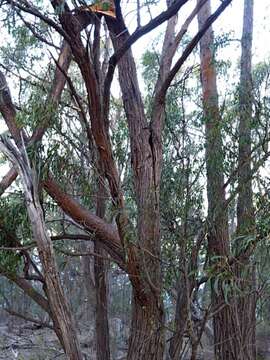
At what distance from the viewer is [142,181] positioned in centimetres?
334

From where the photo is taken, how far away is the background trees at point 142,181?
2777 mm

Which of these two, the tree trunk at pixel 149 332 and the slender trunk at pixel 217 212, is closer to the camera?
the tree trunk at pixel 149 332

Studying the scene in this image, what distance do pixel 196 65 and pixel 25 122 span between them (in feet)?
7.29

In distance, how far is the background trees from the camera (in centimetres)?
278

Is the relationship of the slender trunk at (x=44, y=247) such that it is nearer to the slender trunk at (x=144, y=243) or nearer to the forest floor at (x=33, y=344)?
the slender trunk at (x=144, y=243)

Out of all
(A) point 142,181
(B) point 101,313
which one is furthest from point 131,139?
(B) point 101,313

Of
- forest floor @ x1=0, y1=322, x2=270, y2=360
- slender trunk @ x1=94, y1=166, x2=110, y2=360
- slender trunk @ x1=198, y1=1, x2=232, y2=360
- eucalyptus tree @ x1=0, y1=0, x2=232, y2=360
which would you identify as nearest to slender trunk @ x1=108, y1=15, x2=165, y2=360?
eucalyptus tree @ x1=0, y1=0, x2=232, y2=360

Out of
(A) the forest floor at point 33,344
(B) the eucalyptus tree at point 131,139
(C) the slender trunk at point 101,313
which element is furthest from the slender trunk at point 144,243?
(A) the forest floor at point 33,344

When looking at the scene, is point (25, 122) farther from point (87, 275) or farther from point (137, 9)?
point (87, 275)

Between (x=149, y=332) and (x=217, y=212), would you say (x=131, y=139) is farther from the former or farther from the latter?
(x=149, y=332)

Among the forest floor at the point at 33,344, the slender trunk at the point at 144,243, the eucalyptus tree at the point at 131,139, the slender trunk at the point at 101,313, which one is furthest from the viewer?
the forest floor at the point at 33,344

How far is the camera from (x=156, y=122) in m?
3.48

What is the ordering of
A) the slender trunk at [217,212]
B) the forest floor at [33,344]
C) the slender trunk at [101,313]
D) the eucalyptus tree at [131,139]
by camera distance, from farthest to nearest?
the forest floor at [33,344]
the slender trunk at [101,313]
the slender trunk at [217,212]
the eucalyptus tree at [131,139]

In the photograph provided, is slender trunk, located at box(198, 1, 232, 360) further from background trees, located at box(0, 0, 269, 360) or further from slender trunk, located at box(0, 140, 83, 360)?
slender trunk, located at box(0, 140, 83, 360)
